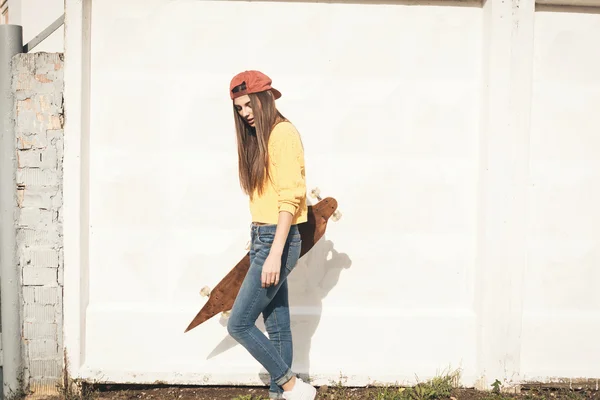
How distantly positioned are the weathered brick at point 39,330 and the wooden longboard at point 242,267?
0.90 meters

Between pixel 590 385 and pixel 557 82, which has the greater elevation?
pixel 557 82

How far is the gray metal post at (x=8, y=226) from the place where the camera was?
3826mm

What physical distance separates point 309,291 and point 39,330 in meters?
1.79

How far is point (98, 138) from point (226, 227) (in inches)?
40.0

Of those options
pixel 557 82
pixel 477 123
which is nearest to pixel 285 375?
pixel 477 123

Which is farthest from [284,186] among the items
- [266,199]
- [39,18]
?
[39,18]

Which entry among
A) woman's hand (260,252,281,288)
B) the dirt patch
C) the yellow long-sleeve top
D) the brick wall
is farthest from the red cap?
the dirt patch

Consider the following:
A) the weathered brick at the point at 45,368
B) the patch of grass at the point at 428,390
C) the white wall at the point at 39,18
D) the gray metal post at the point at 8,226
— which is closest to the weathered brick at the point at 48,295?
the gray metal post at the point at 8,226

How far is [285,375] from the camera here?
3.29m

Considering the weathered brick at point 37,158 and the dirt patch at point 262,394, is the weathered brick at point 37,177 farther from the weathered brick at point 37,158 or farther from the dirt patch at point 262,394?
the dirt patch at point 262,394

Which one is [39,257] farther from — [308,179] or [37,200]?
[308,179]

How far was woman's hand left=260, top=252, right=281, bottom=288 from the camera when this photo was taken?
297 cm

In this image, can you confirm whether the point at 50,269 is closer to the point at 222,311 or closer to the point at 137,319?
the point at 137,319

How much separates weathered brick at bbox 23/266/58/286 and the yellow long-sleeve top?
1.63 meters
